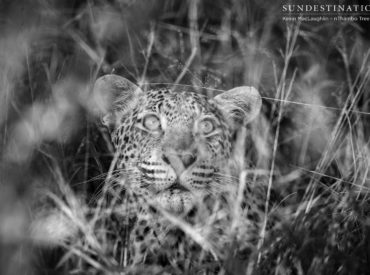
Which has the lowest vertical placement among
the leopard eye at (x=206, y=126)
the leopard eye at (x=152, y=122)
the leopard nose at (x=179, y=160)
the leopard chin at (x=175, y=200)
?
the leopard chin at (x=175, y=200)

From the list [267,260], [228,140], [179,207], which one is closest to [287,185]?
[228,140]

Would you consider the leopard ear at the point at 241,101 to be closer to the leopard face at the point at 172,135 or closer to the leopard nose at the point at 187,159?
the leopard face at the point at 172,135

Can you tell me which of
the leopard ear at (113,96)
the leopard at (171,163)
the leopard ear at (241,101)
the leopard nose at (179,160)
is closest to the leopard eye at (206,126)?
the leopard at (171,163)

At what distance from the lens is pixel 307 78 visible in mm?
5355

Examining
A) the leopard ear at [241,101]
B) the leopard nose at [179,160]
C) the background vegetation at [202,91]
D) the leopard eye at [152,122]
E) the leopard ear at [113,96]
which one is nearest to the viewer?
the background vegetation at [202,91]

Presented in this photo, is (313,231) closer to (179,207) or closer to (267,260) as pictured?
(267,260)

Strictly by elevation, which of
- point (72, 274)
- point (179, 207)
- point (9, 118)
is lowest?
point (72, 274)

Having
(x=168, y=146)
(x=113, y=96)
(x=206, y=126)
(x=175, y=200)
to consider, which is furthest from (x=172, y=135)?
(x=113, y=96)

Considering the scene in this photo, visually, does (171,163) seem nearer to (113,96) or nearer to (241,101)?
(113,96)

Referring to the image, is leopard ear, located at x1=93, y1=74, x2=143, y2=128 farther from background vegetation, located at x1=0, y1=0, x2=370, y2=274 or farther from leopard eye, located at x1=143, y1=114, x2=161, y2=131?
A: leopard eye, located at x1=143, y1=114, x2=161, y2=131

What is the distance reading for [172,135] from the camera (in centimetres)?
390

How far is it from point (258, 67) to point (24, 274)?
2915mm

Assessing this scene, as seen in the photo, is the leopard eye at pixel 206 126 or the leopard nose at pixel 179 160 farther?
the leopard eye at pixel 206 126

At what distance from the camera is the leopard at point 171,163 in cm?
360
